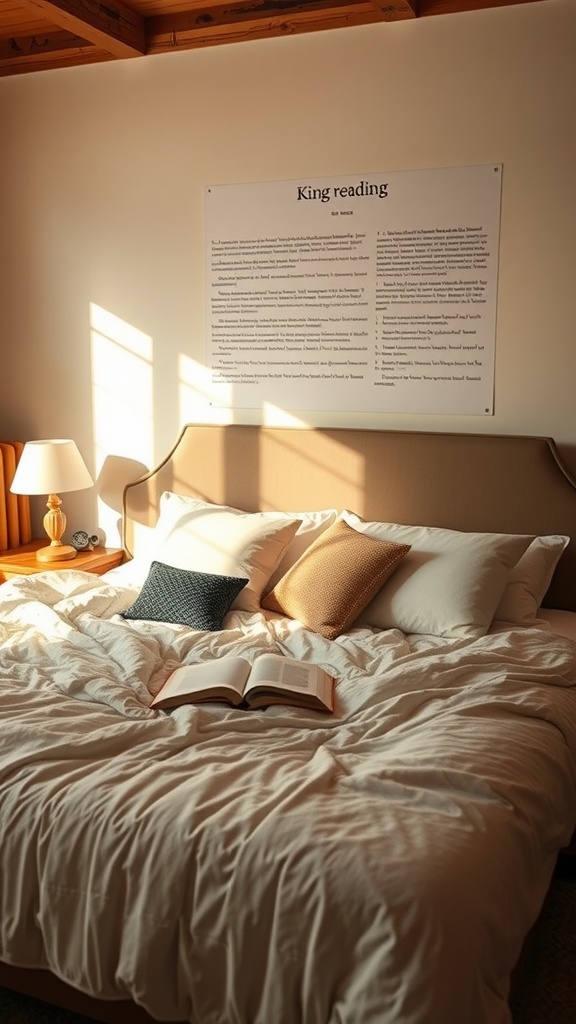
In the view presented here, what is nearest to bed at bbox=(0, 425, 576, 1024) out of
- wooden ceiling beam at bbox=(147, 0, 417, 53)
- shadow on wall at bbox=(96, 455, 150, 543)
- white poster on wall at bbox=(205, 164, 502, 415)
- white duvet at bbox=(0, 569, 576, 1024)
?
white duvet at bbox=(0, 569, 576, 1024)

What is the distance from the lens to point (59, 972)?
6.10 ft

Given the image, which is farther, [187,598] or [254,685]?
[187,598]

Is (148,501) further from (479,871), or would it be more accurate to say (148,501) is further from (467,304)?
(479,871)

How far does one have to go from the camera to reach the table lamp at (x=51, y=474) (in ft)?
13.0

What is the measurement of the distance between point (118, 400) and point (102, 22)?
4.80 ft

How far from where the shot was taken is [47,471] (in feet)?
13.0

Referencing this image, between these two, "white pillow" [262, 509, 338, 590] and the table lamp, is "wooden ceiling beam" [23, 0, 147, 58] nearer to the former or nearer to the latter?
the table lamp

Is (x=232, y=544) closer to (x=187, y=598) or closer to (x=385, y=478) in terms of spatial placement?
(x=187, y=598)

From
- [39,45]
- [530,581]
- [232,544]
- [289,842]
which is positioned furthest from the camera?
[39,45]

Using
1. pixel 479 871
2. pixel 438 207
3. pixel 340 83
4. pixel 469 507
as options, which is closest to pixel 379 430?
pixel 469 507

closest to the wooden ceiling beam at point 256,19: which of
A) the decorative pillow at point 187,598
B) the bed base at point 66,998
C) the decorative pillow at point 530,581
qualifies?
the decorative pillow at point 530,581

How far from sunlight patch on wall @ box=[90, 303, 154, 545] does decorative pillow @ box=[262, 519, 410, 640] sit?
116 centimetres

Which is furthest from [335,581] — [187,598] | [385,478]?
[385,478]

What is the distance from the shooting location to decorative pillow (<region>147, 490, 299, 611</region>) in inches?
134
